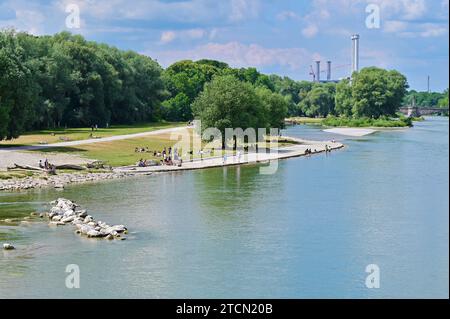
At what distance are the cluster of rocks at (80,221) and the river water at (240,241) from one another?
77cm

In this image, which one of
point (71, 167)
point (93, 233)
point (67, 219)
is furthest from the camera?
point (71, 167)

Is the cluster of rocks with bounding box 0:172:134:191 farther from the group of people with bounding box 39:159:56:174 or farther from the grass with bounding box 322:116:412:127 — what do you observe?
the grass with bounding box 322:116:412:127

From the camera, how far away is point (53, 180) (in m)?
62.0

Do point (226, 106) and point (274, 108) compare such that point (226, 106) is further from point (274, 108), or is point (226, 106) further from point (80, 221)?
point (80, 221)

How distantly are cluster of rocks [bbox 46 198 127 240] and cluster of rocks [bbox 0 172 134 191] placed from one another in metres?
9.62

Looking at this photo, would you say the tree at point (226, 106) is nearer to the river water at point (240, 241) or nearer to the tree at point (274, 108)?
the tree at point (274, 108)

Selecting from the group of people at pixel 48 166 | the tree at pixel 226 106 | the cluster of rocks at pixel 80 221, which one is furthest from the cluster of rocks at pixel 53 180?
the tree at pixel 226 106

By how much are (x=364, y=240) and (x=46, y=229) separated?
683 inches

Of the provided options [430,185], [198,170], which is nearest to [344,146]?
[198,170]

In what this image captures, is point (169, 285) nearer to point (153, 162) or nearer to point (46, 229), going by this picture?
point (46, 229)

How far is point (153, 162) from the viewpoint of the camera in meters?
76.1

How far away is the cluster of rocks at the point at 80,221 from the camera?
40.5 meters

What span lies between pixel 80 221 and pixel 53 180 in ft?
62.8

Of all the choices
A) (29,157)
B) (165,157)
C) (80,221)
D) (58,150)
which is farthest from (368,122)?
(80,221)
